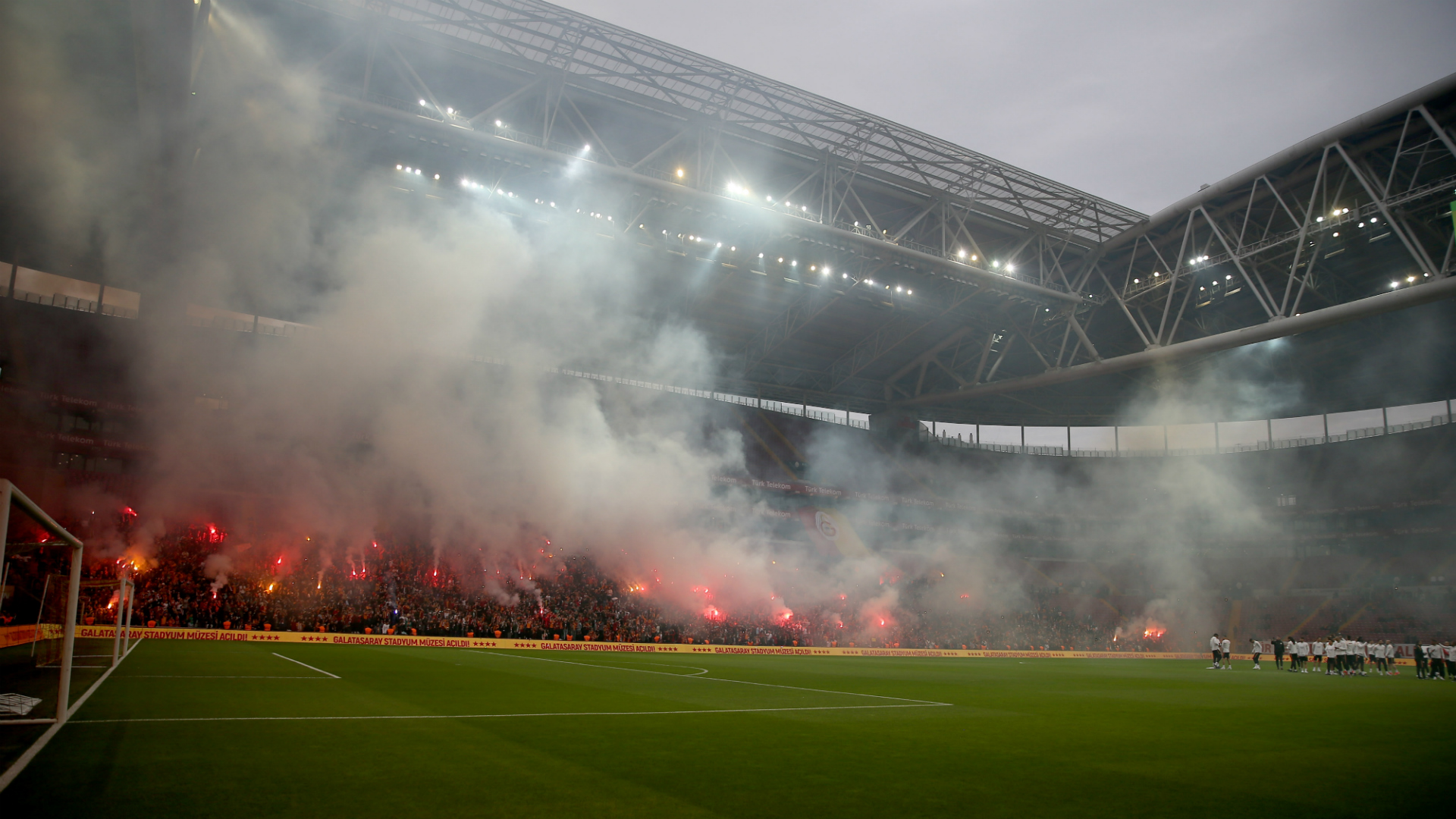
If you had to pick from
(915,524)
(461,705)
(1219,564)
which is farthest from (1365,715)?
(1219,564)

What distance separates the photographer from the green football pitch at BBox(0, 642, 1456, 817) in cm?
400

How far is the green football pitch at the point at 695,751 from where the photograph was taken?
4.00m

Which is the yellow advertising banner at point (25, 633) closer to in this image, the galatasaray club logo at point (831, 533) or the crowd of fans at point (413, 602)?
the crowd of fans at point (413, 602)

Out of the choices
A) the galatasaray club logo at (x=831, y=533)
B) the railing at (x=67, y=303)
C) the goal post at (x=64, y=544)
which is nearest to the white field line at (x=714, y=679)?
the goal post at (x=64, y=544)

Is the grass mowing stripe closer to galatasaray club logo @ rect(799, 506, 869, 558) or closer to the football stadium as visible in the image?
the football stadium

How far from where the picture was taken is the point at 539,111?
2195cm

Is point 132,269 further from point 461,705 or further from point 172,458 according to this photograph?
point 461,705

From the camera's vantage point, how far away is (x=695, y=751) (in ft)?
18.3

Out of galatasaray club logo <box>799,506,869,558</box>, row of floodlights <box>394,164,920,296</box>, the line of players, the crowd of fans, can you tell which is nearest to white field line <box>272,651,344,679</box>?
the crowd of fans

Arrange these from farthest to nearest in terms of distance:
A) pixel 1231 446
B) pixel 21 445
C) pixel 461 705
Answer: pixel 1231 446 < pixel 21 445 < pixel 461 705

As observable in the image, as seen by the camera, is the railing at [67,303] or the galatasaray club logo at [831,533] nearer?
the railing at [67,303]

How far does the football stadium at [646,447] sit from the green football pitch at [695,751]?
0.21 feet

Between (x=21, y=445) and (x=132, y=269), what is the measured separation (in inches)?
308

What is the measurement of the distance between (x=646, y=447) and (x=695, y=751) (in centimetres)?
2321
